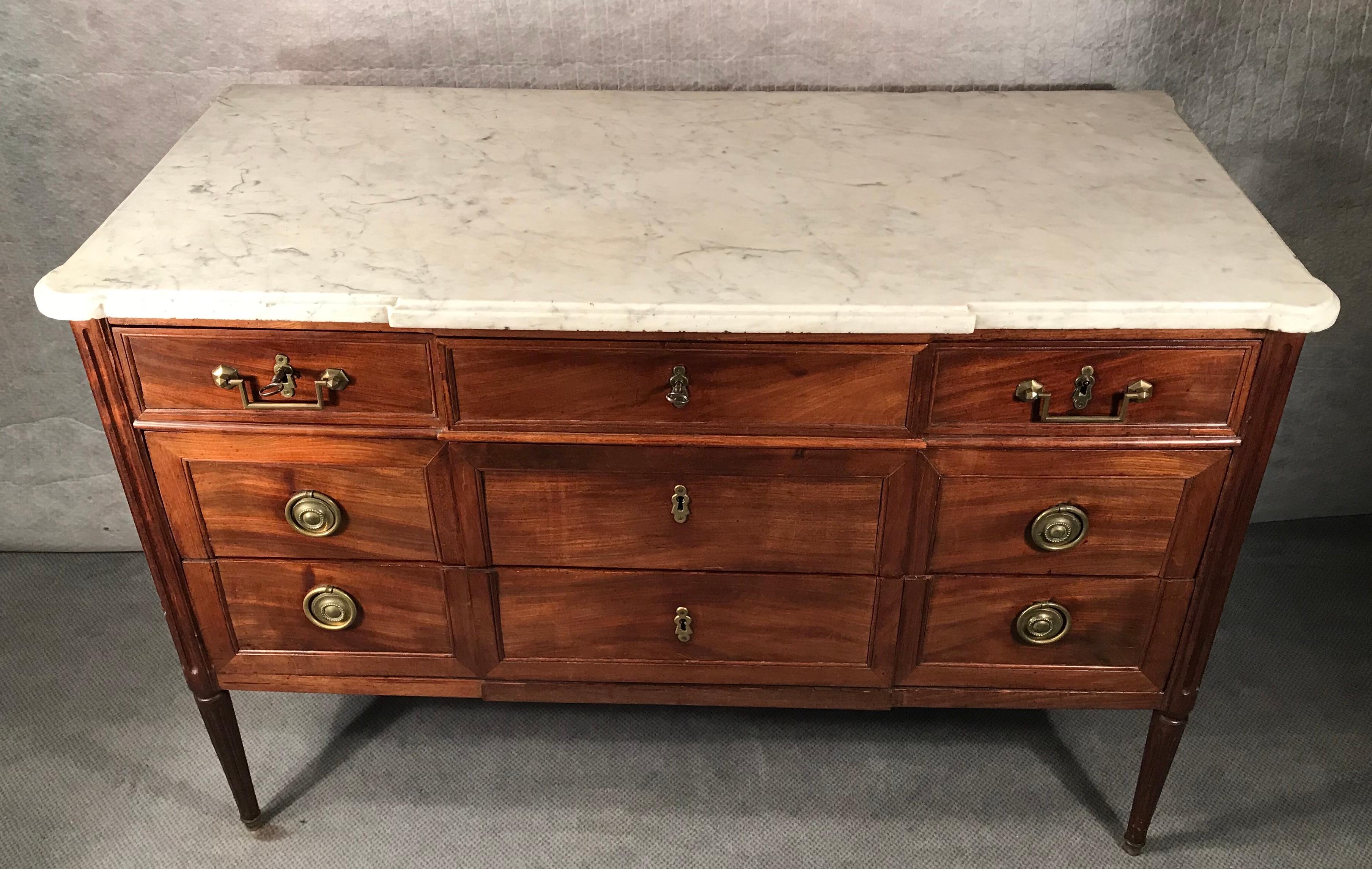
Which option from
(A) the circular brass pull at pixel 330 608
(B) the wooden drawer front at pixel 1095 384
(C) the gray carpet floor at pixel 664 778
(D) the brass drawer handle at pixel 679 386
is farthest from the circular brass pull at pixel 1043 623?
(A) the circular brass pull at pixel 330 608

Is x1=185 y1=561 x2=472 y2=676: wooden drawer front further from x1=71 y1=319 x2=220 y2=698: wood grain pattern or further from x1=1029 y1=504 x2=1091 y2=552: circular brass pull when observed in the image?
x1=1029 y1=504 x2=1091 y2=552: circular brass pull

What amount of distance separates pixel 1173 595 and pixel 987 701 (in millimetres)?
269

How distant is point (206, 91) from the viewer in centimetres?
169

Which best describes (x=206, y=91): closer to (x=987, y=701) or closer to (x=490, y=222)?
(x=490, y=222)

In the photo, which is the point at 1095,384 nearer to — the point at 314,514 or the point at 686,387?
the point at 686,387

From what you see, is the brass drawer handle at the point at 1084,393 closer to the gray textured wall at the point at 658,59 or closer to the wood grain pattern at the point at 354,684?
the gray textured wall at the point at 658,59

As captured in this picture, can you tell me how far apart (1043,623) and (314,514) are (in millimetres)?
880

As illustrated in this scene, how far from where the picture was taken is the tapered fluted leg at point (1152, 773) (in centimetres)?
152

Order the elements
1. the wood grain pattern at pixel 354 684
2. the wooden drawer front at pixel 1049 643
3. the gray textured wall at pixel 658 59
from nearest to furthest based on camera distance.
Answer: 1. the wooden drawer front at pixel 1049 643
2. the wood grain pattern at pixel 354 684
3. the gray textured wall at pixel 658 59

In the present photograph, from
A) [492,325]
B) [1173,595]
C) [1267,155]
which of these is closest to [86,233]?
[492,325]

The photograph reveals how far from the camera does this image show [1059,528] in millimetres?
1351

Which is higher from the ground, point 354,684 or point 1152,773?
point 354,684

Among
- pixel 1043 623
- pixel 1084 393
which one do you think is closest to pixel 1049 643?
pixel 1043 623

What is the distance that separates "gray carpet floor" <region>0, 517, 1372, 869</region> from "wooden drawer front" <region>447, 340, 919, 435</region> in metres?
0.67
